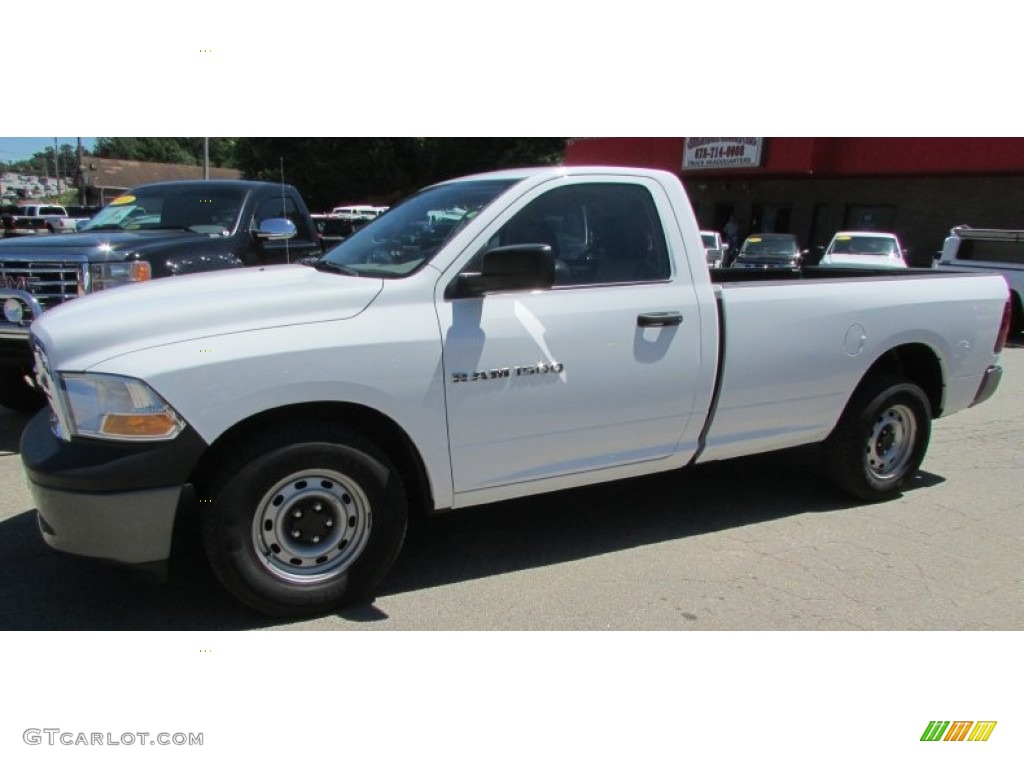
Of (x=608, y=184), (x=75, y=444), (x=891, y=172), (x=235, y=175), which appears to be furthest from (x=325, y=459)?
(x=235, y=175)

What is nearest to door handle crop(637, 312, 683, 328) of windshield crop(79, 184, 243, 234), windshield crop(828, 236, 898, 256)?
windshield crop(79, 184, 243, 234)

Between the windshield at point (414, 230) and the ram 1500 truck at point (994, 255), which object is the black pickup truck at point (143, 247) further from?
the ram 1500 truck at point (994, 255)

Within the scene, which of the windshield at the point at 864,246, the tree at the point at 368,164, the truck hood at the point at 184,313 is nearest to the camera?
the truck hood at the point at 184,313

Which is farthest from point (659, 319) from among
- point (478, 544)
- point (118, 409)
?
point (118, 409)

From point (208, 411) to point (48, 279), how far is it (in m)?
3.40

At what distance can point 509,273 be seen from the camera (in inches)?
120

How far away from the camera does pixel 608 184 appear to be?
3611 millimetres

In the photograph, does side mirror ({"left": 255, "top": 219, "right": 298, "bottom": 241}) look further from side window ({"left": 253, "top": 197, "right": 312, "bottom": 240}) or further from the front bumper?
the front bumper

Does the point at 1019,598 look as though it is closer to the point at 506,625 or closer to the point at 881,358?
the point at 881,358

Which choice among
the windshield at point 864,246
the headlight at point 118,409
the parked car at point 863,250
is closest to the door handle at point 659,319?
the headlight at point 118,409

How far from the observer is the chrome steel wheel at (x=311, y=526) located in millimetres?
2947

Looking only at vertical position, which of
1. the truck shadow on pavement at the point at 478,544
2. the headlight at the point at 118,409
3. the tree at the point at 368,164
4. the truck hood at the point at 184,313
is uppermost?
the tree at the point at 368,164

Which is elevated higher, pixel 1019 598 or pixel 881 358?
pixel 881 358

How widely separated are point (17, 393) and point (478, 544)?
4292 mm
